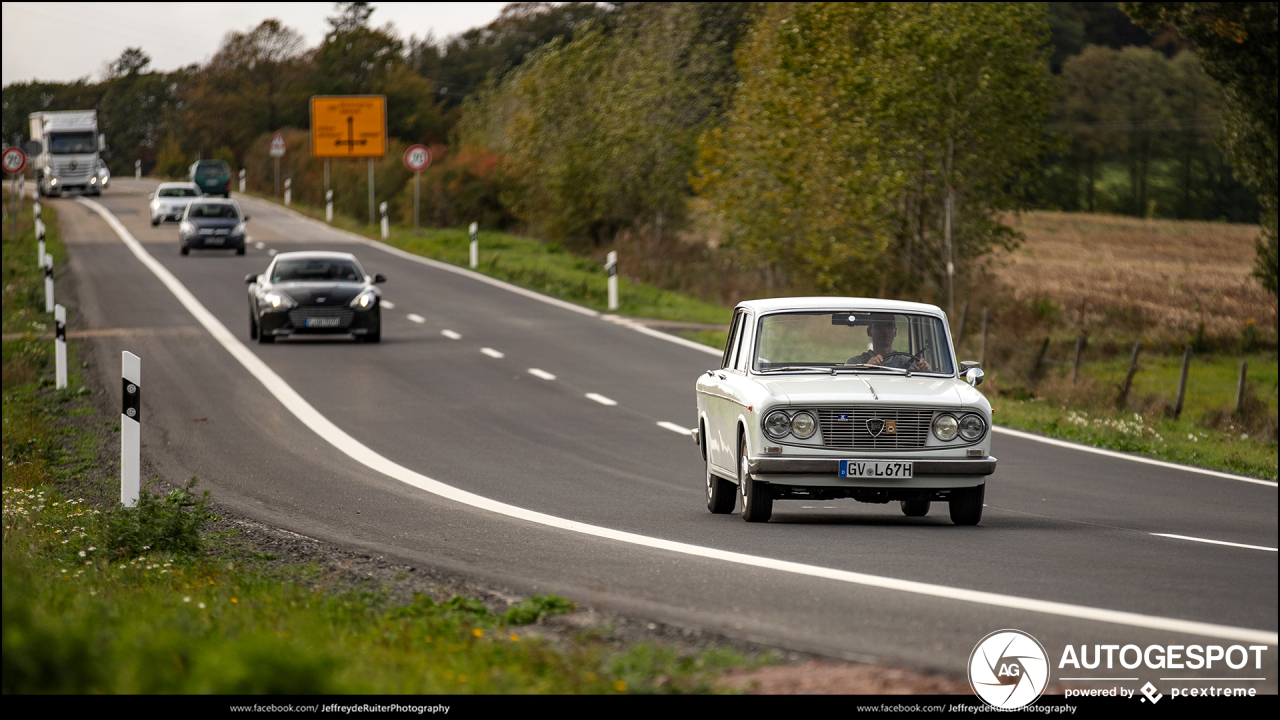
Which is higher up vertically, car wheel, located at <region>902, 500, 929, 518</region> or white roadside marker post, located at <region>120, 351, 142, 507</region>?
white roadside marker post, located at <region>120, 351, 142, 507</region>

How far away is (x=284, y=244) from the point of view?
147ft

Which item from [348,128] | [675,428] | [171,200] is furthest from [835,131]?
[348,128]

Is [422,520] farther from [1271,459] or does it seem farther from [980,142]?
[980,142]

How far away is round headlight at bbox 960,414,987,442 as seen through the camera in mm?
9711

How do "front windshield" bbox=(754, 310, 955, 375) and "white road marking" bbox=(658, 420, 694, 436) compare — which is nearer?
"front windshield" bbox=(754, 310, 955, 375)

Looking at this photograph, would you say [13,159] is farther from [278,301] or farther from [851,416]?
[851,416]

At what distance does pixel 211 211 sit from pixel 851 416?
35618 mm

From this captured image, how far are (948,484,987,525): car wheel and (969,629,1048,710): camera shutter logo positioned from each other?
14.0 ft

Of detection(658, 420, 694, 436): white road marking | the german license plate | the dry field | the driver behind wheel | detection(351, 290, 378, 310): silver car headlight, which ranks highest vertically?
the driver behind wheel

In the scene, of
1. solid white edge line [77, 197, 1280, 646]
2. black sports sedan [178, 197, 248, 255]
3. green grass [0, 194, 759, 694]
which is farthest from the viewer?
black sports sedan [178, 197, 248, 255]

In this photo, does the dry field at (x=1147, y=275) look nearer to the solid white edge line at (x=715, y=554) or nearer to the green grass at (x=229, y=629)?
the solid white edge line at (x=715, y=554)

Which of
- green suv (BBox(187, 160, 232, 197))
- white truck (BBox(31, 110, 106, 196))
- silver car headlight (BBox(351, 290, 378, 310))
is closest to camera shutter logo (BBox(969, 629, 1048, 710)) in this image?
silver car headlight (BBox(351, 290, 378, 310))

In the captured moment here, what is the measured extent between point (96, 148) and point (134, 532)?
2567 inches

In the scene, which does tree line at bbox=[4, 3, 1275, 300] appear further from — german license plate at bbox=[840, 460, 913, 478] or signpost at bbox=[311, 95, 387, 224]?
german license plate at bbox=[840, 460, 913, 478]
